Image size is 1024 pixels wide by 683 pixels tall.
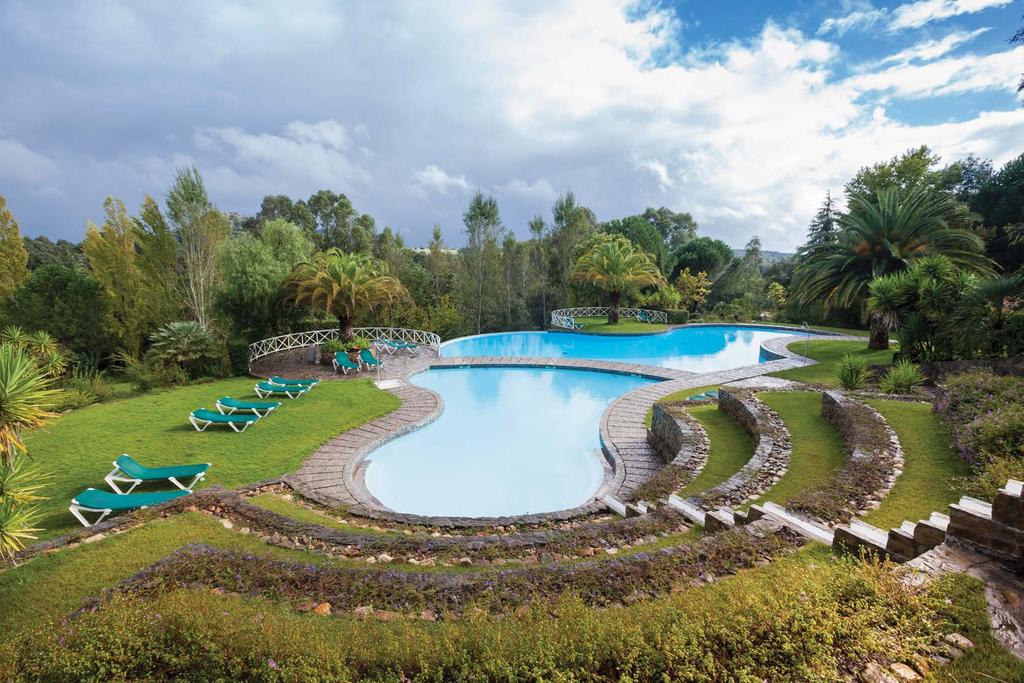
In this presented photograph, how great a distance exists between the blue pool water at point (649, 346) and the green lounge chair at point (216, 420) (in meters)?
12.0

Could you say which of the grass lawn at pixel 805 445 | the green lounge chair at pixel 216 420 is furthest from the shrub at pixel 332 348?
the grass lawn at pixel 805 445

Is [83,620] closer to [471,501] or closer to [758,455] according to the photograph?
[471,501]

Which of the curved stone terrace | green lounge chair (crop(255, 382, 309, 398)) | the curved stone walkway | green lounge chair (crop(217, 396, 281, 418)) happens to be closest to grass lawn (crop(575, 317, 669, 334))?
the curved stone terrace

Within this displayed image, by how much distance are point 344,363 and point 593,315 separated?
21533 mm

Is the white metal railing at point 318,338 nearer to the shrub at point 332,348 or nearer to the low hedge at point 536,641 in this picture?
the shrub at point 332,348

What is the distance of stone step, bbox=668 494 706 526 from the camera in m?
4.97

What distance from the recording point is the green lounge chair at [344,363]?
1576 cm

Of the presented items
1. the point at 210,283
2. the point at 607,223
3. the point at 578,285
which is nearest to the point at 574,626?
the point at 210,283

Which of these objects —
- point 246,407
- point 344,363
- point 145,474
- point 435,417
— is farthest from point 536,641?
point 344,363

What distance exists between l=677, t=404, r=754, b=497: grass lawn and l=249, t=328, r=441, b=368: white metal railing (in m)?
14.4

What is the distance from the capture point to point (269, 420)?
1048cm

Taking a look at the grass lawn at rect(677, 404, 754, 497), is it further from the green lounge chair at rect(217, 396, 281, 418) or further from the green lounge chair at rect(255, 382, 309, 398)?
the green lounge chair at rect(255, 382, 309, 398)

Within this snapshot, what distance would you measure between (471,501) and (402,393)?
6109 mm

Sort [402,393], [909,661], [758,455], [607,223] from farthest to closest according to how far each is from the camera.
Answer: [607,223], [402,393], [758,455], [909,661]
